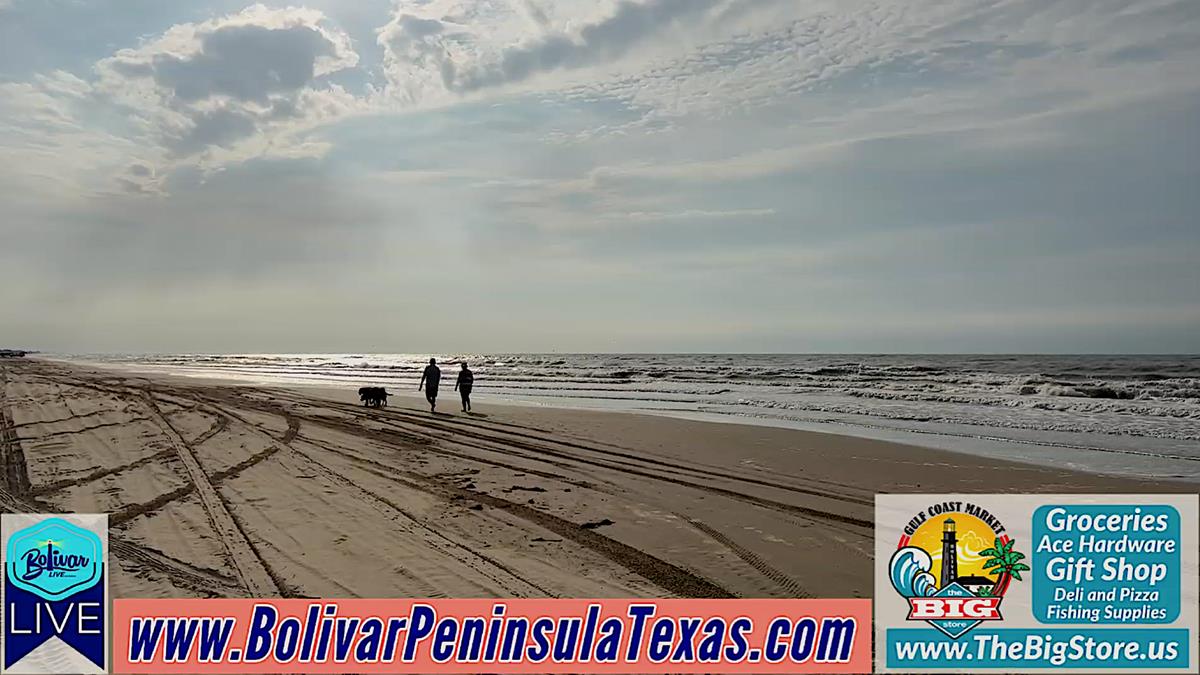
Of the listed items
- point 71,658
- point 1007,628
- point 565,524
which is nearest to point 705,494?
point 565,524

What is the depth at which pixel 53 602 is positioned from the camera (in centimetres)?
519

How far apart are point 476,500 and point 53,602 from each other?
449cm

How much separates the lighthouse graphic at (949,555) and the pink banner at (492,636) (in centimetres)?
66

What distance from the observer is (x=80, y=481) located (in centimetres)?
980

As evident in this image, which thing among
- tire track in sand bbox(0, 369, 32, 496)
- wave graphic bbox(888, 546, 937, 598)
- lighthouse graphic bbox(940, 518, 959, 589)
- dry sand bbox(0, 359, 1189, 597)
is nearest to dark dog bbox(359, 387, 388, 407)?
dry sand bbox(0, 359, 1189, 597)

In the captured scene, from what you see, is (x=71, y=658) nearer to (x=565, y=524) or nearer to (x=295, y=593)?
(x=295, y=593)

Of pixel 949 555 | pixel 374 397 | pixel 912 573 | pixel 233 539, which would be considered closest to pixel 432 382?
pixel 374 397

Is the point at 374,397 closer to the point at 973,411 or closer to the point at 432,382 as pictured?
the point at 432,382

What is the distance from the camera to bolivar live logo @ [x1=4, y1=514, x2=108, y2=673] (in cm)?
464

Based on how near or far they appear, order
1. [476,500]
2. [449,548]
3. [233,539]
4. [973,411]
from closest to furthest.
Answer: [449,548] → [233,539] → [476,500] → [973,411]

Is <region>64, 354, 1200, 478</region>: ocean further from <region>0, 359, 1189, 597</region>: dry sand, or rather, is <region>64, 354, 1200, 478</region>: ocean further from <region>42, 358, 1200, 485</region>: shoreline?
<region>0, 359, 1189, 597</region>: dry sand

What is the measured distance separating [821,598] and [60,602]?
5.90 meters

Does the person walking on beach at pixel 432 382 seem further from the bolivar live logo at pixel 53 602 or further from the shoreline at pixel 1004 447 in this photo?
the bolivar live logo at pixel 53 602

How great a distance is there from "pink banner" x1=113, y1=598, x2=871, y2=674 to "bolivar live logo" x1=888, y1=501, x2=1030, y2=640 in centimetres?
43
